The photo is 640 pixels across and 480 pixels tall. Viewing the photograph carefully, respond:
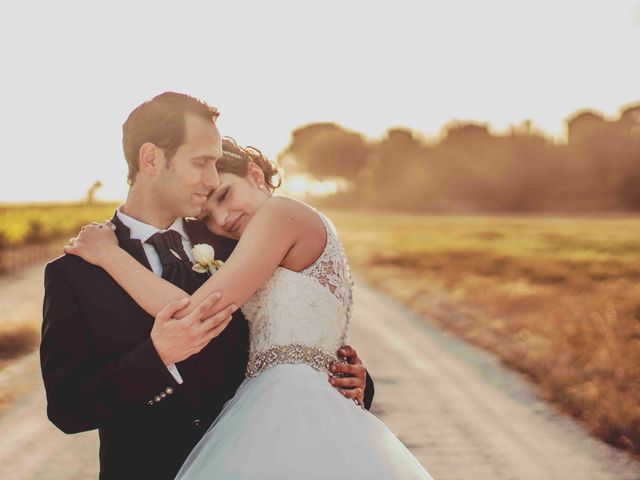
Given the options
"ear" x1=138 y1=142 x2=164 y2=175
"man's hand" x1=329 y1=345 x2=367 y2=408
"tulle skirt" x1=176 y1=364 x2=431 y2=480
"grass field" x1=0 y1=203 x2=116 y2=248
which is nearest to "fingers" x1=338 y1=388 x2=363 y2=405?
"man's hand" x1=329 y1=345 x2=367 y2=408

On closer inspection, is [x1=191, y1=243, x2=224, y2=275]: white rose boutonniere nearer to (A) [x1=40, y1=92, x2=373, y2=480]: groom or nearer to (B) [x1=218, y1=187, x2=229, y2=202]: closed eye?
(A) [x1=40, y1=92, x2=373, y2=480]: groom

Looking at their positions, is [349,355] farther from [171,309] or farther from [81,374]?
[81,374]

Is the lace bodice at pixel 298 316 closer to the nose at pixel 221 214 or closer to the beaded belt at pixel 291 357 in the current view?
the beaded belt at pixel 291 357

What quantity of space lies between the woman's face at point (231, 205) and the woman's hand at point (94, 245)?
0.59 m

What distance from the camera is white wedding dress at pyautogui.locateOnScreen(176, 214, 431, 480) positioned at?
99.0 inches

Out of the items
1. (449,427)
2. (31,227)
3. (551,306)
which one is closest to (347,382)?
(449,427)

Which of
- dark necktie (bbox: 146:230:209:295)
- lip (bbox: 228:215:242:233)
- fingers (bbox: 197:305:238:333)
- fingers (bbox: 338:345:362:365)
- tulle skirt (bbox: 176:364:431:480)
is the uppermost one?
lip (bbox: 228:215:242:233)

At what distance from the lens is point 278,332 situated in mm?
3080

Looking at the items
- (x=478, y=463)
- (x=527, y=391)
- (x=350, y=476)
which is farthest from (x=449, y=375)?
(x=350, y=476)

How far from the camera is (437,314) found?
1507 cm

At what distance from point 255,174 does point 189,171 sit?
0.63 m

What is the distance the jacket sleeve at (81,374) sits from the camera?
245 centimetres

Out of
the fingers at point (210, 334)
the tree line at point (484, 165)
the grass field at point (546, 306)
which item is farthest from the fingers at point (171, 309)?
the tree line at point (484, 165)

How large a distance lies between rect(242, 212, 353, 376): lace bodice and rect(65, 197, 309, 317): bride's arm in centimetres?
12
